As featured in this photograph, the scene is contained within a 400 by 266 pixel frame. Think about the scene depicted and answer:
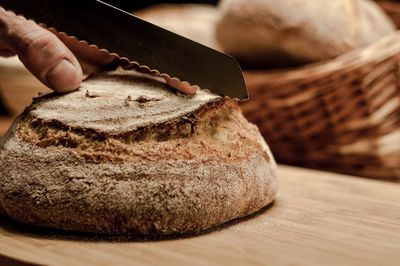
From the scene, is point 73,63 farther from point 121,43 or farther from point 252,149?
point 252,149

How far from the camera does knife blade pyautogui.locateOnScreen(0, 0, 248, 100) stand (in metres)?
1.27

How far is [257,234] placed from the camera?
125 centimetres

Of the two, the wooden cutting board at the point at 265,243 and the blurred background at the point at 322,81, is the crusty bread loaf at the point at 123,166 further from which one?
the blurred background at the point at 322,81

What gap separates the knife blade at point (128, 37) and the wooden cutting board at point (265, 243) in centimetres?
35

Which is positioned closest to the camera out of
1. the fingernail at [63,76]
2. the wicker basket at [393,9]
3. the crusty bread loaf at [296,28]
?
the fingernail at [63,76]

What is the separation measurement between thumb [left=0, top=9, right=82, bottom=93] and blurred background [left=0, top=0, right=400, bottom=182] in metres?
0.88

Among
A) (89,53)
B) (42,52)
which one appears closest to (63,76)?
(42,52)

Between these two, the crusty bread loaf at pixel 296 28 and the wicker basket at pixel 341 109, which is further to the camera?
the crusty bread loaf at pixel 296 28

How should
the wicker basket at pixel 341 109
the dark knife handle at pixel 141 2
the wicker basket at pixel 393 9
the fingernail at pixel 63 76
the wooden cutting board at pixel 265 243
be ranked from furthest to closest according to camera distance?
the dark knife handle at pixel 141 2 → the wicker basket at pixel 393 9 → the wicker basket at pixel 341 109 → the fingernail at pixel 63 76 → the wooden cutting board at pixel 265 243

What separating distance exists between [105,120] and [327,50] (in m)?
1.07

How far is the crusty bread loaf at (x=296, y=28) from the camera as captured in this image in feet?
6.64

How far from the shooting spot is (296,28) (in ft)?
6.61

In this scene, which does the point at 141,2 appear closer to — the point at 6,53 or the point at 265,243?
the point at 6,53

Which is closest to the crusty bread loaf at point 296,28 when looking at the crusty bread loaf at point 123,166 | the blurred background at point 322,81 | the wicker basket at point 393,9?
the blurred background at point 322,81
